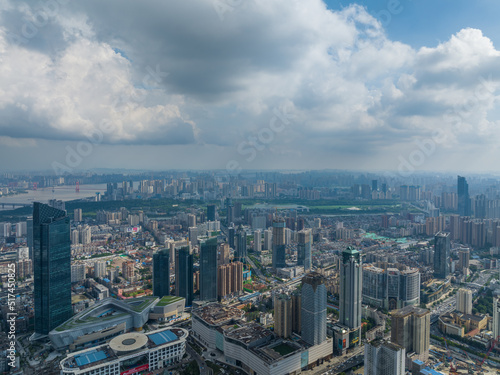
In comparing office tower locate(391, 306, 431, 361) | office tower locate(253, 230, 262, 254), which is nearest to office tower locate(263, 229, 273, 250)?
office tower locate(253, 230, 262, 254)

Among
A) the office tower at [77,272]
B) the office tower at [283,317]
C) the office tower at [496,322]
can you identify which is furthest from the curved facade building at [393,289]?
the office tower at [77,272]

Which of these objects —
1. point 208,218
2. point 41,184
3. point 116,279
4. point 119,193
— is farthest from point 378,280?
point 119,193

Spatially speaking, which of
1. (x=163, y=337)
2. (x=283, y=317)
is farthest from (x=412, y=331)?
(x=163, y=337)

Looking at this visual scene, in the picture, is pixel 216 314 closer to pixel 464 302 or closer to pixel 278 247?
pixel 278 247

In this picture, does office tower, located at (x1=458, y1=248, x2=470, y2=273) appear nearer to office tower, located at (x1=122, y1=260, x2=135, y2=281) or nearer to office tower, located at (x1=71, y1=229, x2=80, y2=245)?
office tower, located at (x1=122, y1=260, x2=135, y2=281)

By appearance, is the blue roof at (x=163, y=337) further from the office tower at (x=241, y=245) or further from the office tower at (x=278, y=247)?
the office tower at (x=241, y=245)

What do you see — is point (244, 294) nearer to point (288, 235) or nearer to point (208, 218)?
point (288, 235)
